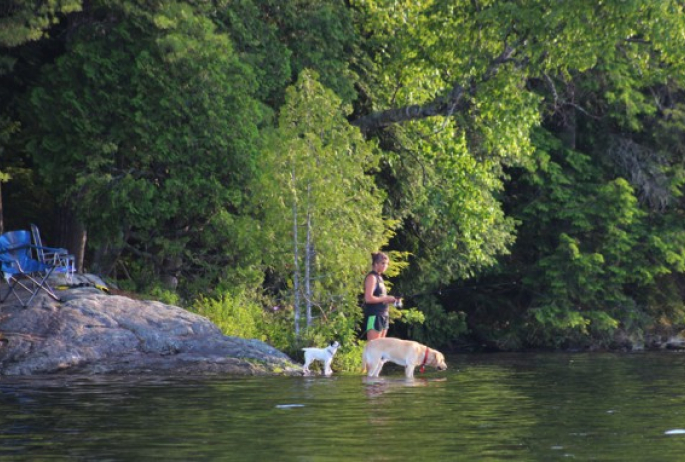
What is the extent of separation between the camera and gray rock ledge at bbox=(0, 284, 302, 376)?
58.7ft

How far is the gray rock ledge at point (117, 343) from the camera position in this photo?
704 inches

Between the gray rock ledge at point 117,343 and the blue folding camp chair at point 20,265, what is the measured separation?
158 millimetres

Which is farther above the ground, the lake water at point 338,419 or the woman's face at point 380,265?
the woman's face at point 380,265

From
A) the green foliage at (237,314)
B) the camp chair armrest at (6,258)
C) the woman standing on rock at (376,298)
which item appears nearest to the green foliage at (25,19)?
the camp chair armrest at (6,258)

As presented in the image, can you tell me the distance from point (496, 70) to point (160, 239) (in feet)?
25.5

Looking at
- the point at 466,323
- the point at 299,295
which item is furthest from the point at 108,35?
the point at 466,323

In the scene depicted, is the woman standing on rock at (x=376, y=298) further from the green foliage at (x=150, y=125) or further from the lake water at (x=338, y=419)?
the green foliage at (x=150, y=125)

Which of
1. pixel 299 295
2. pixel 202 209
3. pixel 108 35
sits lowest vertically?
pixel 299 295

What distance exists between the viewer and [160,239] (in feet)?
78.8

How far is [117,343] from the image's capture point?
18.5 meters

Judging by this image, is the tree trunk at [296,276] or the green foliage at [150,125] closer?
the tree trunk at [296,276]

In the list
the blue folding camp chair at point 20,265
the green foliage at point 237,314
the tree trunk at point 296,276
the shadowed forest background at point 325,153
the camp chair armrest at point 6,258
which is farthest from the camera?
the shadowed forest background at point 325,153

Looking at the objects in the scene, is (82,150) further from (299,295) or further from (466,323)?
(466,323)

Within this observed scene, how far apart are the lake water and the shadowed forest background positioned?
5.41 metres
